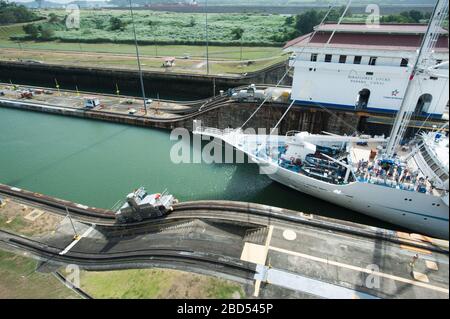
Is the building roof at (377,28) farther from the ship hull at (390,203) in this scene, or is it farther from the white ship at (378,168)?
the ship hull at (390,203)

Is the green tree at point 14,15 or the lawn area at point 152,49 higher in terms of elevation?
the green tree at point 14,15

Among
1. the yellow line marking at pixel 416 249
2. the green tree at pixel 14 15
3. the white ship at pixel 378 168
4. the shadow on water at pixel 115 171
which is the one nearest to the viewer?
the yellow line marking at pixel 416 249

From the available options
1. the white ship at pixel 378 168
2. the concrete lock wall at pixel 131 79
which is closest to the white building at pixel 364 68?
the white ship at pixel 378 168

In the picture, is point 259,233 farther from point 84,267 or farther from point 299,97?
point 299,97

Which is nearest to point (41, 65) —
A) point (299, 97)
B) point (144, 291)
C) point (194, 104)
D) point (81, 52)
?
point (81, 52)

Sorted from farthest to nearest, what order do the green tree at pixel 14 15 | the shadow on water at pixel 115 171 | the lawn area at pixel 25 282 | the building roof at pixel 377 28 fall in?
the green tree at pixel 14 15
the building roof at pixel 377 28
the shadow on water at pixel 115 171
the lawn area at pixel 25 282
